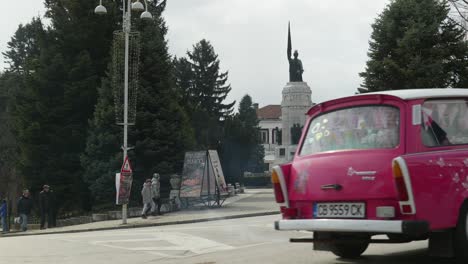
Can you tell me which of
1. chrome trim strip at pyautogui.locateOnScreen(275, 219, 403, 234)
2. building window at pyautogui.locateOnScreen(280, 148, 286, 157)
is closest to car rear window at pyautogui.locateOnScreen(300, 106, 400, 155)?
chrome trim strip at pyautogui.locateOnScreen(275, 219, 403, 234)

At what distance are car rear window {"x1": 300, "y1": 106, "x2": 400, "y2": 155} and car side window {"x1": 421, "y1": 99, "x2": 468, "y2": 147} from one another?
33cm

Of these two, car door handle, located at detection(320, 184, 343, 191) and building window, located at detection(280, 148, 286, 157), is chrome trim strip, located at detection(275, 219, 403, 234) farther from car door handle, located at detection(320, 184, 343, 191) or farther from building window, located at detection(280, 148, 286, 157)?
building window, located at detection(280, 148, 286, 157)

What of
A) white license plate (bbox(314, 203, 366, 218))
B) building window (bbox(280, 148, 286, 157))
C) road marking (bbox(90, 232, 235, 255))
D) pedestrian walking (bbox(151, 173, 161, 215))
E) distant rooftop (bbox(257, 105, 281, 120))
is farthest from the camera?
distant rooftop (bbox(257, 105, 281, 120))

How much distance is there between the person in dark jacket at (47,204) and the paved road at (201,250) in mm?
12962

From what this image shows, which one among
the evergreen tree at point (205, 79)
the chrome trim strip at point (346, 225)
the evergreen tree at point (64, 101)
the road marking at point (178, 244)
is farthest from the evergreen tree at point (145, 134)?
the evergreen tree at point (205, 79)

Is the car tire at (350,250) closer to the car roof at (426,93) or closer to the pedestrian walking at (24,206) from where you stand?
the car roof at (426,93)

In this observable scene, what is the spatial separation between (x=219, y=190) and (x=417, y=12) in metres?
19.4

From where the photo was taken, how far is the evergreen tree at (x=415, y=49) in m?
41.0

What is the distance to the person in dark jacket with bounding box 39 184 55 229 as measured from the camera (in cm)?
2831

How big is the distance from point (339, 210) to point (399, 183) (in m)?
0.89

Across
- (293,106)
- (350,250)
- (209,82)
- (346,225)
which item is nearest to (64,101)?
(293,106)

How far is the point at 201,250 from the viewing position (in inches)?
485

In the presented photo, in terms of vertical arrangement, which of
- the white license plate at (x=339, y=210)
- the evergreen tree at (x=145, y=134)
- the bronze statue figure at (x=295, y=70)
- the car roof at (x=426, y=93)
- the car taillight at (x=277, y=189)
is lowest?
the white license plate at (x=339, y=210)

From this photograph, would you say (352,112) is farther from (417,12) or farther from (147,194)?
(417,12)
